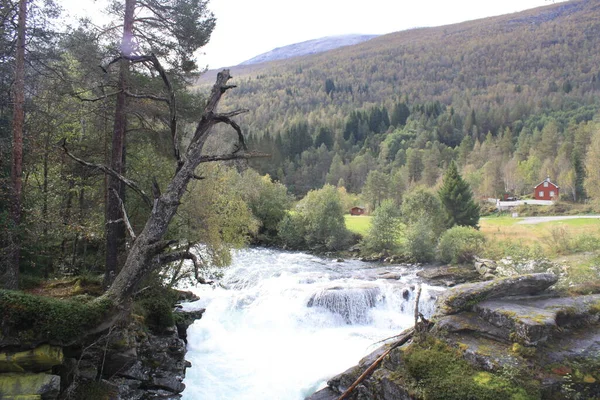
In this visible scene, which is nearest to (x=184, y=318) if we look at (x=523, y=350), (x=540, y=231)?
(x=523, y=350)

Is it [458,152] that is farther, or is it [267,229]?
[458,152]

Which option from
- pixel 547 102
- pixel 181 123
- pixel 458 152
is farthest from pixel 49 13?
pixel 547 102

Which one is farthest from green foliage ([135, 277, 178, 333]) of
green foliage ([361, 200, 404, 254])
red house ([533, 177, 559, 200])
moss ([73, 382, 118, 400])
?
red house ([533, 177, 559, 200])

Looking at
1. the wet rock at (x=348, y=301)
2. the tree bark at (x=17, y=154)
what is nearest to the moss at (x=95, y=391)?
the tree bark at (x=17, y=154)

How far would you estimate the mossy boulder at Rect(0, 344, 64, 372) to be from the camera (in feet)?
21.8

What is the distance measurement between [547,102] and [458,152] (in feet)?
217

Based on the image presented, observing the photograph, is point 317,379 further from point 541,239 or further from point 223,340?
point 541,239

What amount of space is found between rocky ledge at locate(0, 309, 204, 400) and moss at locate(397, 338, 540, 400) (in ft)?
20.6

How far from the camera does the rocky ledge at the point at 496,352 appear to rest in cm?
770

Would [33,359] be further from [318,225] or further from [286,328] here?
[318,225]

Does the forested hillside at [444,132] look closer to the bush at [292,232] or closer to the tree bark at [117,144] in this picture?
the bush at [292,232]

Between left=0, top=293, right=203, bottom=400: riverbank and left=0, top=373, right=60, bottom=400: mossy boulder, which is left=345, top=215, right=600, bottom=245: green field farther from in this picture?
left=0, top=373, right=60, bottom=400: mossy boulder

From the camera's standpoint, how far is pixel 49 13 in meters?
11.6

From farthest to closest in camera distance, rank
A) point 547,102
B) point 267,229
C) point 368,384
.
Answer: point 547,102, point 267,229, point 368,384
